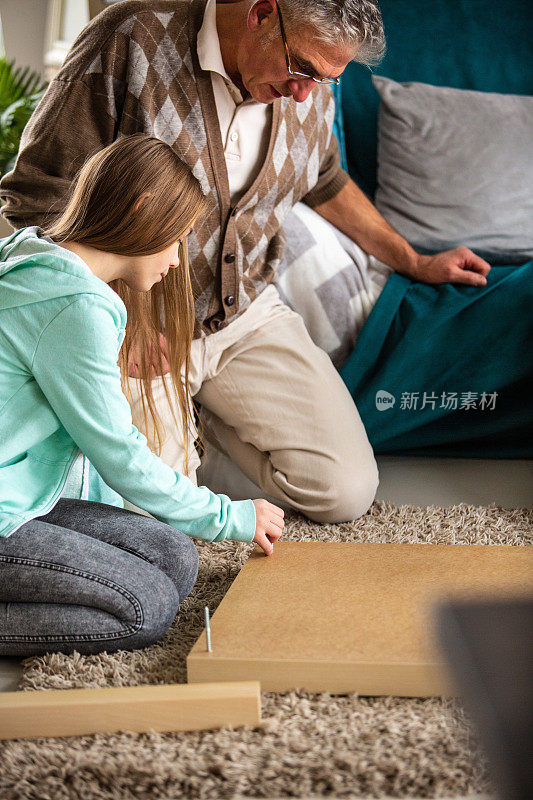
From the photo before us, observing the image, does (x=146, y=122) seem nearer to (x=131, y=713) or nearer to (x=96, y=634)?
(x=96, y=634)

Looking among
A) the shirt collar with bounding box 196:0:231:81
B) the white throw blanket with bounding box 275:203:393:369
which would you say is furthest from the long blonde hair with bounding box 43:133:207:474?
the white throw blanket with bounding box 275:203:393:369

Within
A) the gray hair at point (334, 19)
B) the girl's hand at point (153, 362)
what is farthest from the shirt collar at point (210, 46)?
the girl's hand at point (153, 362)

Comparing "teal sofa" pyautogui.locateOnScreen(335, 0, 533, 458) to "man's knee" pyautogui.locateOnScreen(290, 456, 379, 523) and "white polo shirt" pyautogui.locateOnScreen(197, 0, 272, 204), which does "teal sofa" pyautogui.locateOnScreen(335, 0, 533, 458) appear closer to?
"man's knee" pyautogui.locateOnScreen(290, 456, 379, 523)

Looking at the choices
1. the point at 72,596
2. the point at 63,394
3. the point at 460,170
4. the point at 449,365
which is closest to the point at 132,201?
the point at 63,394

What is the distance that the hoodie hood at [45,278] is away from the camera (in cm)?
104

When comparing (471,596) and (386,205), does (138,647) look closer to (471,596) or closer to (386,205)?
(471,596)

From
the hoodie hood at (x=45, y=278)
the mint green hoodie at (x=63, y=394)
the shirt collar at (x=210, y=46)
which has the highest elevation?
the shirt collar at (x=210, y=46)

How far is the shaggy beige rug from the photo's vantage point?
2.57 feet

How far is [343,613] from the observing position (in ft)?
3.39

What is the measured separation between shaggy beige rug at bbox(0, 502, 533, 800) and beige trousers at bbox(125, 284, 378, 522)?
581 millimetres

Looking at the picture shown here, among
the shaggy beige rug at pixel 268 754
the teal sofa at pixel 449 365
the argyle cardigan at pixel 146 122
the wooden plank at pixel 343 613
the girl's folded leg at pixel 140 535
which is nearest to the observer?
the shaggy beige rug at pixel 268 754

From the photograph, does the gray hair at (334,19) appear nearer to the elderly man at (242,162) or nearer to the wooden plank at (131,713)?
the elderly man at (242,162)

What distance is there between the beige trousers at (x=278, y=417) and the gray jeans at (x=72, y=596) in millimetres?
479

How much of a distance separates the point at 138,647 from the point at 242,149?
3.02 ft
